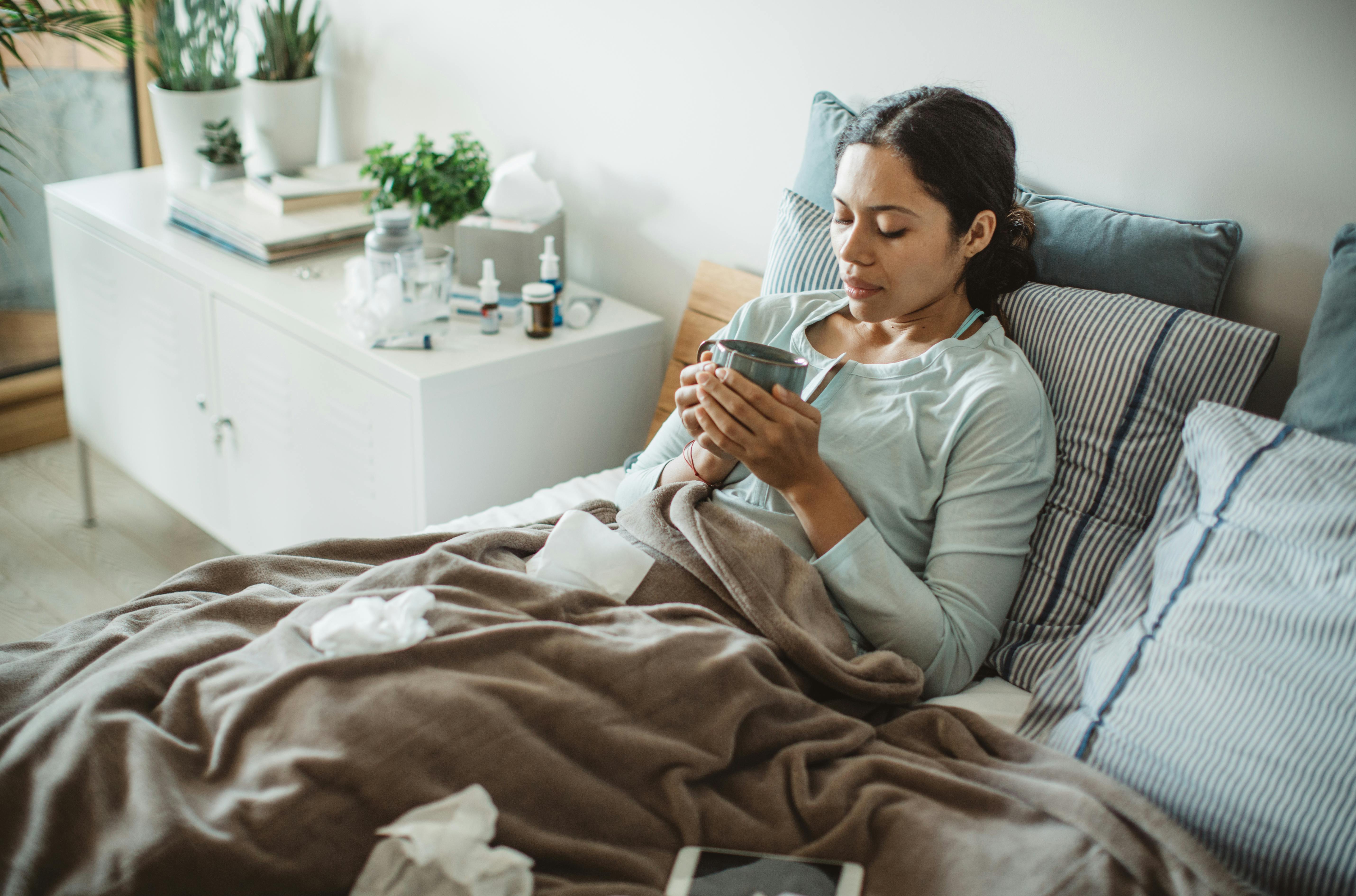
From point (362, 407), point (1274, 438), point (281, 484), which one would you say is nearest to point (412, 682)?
point (1274, 438)

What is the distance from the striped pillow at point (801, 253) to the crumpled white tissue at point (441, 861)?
91 cm

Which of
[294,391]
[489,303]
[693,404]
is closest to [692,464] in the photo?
[693,404]

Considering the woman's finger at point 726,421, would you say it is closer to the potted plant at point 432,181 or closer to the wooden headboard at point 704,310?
the wooden headboard at point 704,310

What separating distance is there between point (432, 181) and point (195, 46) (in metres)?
0.89

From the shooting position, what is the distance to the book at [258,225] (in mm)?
2068

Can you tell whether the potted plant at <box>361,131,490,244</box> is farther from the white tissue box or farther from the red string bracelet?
the red string bracelet

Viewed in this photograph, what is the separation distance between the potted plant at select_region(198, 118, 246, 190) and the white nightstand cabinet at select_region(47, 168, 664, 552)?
0.45 ft

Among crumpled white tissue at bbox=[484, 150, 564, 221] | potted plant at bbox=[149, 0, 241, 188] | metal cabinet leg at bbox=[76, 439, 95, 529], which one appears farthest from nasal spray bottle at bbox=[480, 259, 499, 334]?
metal cabinet leg at bbox=[76, 439, 95, 529]

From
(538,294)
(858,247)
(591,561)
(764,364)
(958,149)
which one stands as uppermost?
(958,149)

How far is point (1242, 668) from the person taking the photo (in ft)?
3.00

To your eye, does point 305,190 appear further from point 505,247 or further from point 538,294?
point 538,294

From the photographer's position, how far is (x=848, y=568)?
45.8 inches

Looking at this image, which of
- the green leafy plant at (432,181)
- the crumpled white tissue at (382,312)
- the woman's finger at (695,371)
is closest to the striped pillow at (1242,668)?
the woman's finger at (695,371)

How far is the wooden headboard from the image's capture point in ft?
6.09
